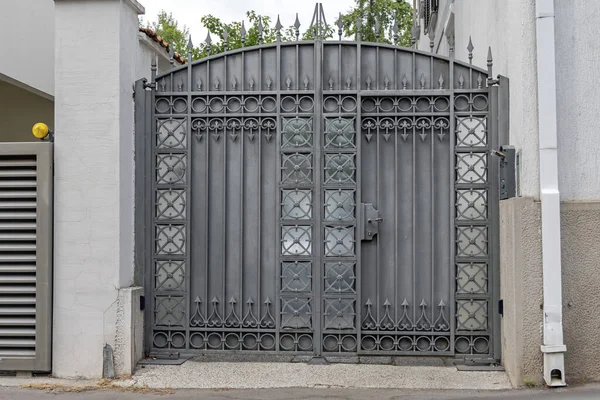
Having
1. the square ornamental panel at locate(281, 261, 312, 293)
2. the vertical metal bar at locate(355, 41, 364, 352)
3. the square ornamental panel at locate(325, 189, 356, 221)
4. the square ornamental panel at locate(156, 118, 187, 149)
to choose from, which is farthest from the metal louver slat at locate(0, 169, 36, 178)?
the vertical metal bar at locate(355, 41, 364, 352)

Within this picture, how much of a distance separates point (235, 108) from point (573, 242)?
306 centimetres

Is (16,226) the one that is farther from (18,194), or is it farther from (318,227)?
(318,227)

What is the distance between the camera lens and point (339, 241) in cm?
605

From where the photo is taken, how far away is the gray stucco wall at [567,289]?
17.4ft

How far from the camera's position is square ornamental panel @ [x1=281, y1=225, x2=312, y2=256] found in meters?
6.09

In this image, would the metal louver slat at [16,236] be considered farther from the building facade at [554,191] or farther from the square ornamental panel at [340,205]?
the building facade at [554,191]

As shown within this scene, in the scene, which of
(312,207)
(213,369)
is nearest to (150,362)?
(213,369)

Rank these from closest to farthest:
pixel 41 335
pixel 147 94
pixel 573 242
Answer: pixel 573 242 → pixel 41 335 → pixel 147 94

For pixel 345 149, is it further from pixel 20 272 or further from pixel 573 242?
pixel 20 272

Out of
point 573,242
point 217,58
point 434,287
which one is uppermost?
point 217,58

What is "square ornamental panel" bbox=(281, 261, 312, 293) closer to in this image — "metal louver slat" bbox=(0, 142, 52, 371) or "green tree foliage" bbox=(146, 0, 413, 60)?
"metal louver slat" bbox=(0, 142, 52, 371)

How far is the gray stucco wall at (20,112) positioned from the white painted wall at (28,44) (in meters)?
0.83

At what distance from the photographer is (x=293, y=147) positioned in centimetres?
612

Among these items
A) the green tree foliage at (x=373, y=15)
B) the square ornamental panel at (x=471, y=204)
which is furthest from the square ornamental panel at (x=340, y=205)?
the green tree foliage at (x=373, y=15)
